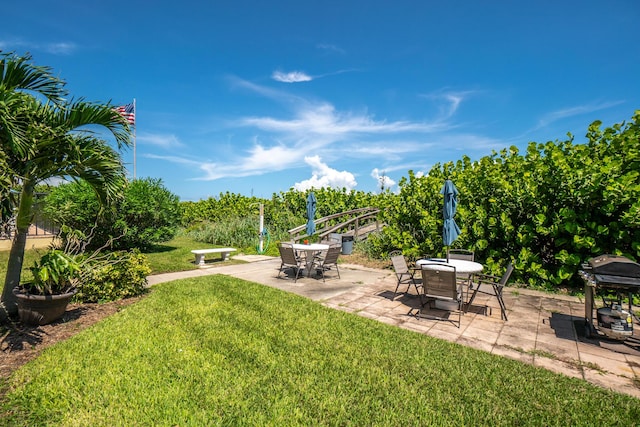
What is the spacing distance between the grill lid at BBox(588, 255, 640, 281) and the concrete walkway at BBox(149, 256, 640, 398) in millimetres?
937

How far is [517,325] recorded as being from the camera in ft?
15.7

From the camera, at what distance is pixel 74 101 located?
441 cm

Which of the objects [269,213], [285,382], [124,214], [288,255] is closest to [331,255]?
[288,255]

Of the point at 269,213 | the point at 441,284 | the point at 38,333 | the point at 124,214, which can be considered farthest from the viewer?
the point at 269,213

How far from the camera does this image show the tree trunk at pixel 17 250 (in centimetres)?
436

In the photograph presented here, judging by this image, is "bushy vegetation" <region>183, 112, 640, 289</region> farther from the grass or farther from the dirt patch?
the dirt patch

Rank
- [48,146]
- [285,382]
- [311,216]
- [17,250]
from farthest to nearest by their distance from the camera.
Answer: [311,216] < [17,250] < [48,146] < [285,382]

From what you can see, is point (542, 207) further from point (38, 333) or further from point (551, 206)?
point (38, 333)

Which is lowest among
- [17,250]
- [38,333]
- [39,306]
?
[38,333]

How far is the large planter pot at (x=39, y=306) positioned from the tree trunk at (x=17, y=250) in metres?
0.22

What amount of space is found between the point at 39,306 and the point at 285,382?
12.3 ft

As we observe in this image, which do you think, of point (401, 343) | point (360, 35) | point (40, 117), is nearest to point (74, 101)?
point (40, 117)

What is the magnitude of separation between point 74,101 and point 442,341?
613 centimetres

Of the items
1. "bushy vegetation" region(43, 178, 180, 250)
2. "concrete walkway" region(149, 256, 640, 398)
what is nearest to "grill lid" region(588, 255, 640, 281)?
"concrete walkway" region(149, 256, 640, 398)
